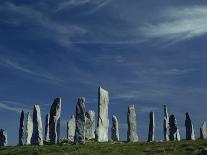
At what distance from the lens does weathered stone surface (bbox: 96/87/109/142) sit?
83312 mm

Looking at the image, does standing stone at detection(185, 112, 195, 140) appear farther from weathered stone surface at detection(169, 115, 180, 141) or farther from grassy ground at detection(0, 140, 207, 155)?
grassy ground at detection(0, 140, 207, 155)

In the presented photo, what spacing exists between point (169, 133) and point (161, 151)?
2743cm

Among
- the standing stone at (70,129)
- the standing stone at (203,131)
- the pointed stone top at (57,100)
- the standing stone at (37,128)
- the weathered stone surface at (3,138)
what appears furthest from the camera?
the standing stone at (70,129)

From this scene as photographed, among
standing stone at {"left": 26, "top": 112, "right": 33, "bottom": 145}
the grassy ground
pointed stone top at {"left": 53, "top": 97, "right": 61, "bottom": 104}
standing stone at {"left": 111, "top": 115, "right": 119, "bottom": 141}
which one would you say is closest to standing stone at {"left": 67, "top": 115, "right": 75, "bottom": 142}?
standing stone at {"left": 26, "top": 112, "right": 33, "bottom": 145}

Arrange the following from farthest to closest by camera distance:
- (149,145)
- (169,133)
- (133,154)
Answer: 1. (169,133)
2. (149,145)
3. (133,154)

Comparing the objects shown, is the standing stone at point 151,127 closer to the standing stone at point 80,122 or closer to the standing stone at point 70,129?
the standing stone at point 70,129

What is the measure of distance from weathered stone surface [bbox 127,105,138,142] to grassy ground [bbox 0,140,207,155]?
16116mm

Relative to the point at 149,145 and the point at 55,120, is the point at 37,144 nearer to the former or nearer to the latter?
the point at 55,120

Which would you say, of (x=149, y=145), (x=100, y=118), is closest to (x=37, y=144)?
(x=100, y=118)

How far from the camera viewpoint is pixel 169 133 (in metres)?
90.8

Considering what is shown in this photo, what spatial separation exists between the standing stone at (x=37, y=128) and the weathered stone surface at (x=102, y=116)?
27.9 feet

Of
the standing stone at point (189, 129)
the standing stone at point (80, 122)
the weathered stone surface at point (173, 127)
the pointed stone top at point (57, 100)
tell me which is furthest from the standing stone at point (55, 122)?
the standing stone at point (189, 129)

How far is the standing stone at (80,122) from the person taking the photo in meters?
79.1

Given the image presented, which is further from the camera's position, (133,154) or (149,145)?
(149,145)
